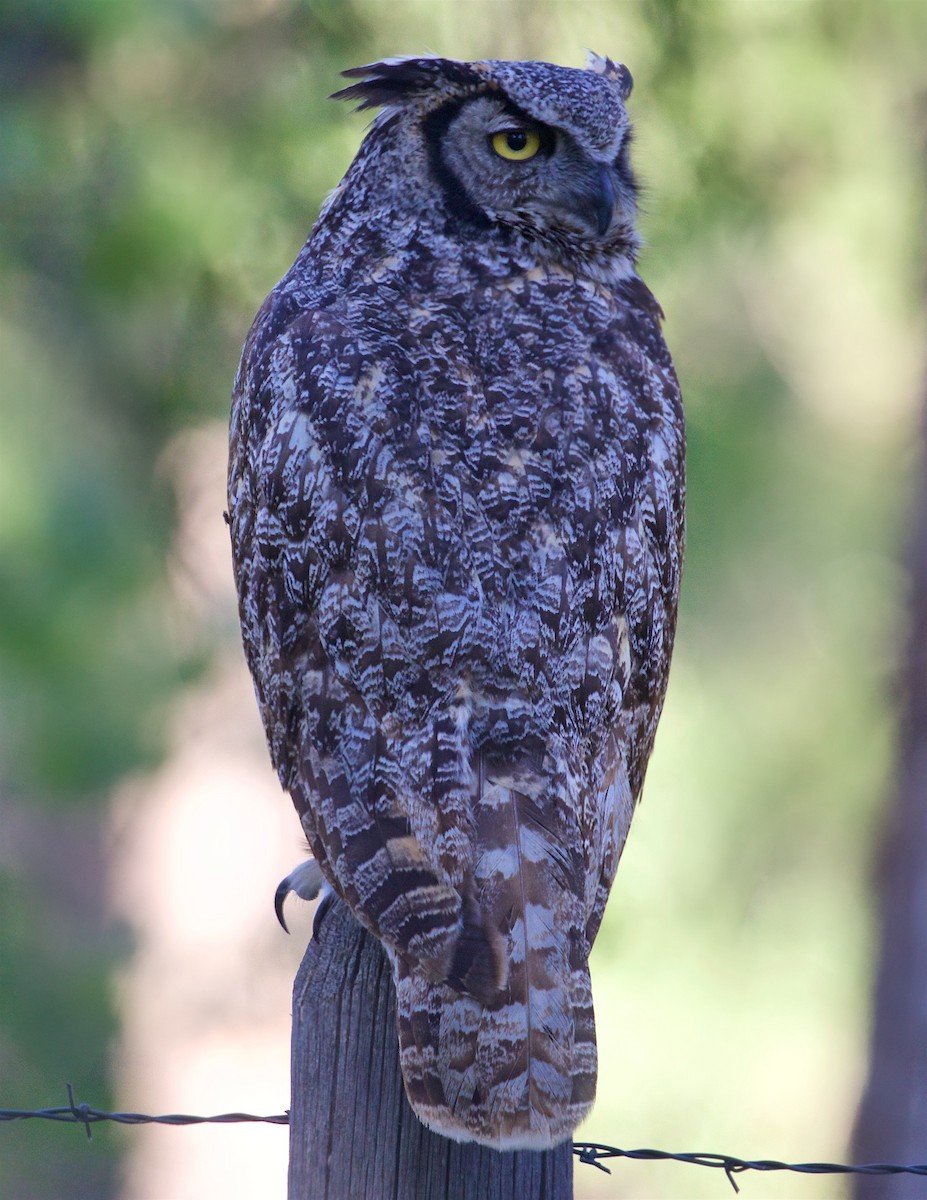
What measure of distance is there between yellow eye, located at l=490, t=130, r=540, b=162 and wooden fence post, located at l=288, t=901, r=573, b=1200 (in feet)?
4.80

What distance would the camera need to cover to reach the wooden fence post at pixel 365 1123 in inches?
67.6

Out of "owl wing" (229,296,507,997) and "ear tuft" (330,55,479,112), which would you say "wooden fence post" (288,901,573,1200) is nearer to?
"owl wing" (229,296,507,997)

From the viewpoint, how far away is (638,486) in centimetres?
219

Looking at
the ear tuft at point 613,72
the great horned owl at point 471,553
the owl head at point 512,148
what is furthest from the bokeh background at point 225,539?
the great horned owl at point 471,553

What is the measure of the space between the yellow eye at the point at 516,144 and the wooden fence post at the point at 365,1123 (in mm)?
1464

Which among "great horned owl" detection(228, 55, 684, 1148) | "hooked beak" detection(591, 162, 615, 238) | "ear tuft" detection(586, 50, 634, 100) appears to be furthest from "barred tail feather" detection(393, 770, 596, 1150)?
"ear tuft" detection(586, 50, 634, 100)

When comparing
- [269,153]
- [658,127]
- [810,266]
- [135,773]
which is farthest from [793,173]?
[135,773]

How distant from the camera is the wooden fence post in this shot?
5.63ft

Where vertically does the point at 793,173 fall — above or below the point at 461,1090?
above

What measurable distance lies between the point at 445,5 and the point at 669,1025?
5.71 meters

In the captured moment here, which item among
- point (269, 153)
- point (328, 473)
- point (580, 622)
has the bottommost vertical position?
point (580, 622)

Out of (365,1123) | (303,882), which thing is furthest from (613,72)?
(365,1123)

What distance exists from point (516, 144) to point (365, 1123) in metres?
1.72

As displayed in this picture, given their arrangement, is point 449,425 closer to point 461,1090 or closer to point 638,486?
point 638,486
